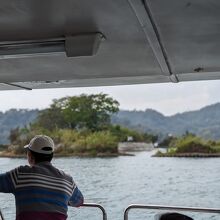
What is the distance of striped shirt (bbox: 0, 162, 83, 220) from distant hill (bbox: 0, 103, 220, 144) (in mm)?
4720

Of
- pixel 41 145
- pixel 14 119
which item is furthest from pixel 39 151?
pixel 14 119

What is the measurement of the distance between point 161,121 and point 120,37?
7.54 meters

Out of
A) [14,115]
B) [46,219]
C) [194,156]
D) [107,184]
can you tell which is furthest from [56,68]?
[107,184]

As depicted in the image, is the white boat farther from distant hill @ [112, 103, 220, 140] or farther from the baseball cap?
distant hill @ [112, 103, 220, 140]

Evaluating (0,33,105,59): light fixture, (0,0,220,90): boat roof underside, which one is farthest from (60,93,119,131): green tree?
(0,33,105,59): light fixture

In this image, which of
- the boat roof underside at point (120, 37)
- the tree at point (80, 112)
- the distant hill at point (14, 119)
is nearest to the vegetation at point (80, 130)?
the tree at point (80, 112)

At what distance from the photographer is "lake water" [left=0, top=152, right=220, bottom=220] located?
8.90 meters

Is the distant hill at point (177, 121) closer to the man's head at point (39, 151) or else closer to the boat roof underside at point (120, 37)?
the boat roof underside at point (120, 37)

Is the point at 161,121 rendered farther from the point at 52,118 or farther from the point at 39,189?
the point at 39,189

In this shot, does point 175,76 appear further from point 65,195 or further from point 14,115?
point 14,115

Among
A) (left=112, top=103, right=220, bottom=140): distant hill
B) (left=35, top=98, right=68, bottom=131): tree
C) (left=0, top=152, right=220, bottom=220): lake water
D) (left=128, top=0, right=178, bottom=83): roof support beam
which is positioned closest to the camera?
(left=128, top=0, right=178, bottom=83): roof support beam

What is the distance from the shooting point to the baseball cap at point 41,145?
7.47 feet

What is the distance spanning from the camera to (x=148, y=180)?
11539 millimetres

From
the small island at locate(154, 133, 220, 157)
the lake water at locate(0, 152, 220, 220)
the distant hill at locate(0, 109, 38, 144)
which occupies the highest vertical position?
the distant hill at locate(0, 109, 38, 144)
